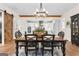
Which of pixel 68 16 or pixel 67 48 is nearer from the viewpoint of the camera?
Result: pixel 68 16

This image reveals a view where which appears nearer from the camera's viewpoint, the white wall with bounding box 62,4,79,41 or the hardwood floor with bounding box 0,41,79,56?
the white wall with bounding box 62,4,79,41

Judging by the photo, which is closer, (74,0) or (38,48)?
(74,0)

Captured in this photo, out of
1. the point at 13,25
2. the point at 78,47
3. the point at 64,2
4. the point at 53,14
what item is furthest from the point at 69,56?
the point at 13,25

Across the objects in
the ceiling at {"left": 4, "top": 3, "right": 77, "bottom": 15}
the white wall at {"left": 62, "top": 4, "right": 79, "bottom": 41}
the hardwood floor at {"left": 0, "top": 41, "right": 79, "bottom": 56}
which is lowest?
the hardwood floor at {"left": 0, "top": 41, "right": 79, "bottom": 56}

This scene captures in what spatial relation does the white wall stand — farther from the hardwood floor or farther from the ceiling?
the hardwood floor

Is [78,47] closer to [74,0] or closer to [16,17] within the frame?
[74,0]

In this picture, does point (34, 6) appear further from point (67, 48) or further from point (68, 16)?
point (67, 48)

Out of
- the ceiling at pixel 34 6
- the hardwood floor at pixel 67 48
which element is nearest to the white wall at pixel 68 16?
the ceiling at pixel 34 6

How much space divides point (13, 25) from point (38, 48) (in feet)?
2.96

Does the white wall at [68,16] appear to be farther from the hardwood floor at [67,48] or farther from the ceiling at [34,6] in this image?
the hardwood floor at [67,48]

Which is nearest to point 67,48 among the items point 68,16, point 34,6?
point 68,16

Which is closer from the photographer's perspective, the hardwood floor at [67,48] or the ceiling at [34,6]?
the ceiling at [34,6]

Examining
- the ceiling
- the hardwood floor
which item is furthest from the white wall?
the hardwood floor

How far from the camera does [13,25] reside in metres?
2.16
